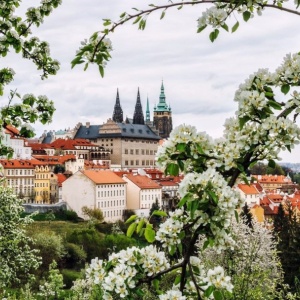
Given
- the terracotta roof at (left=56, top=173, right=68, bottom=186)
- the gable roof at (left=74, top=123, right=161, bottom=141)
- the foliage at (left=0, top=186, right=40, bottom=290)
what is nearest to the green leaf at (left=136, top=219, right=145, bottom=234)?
the foliage at (left=0, top=186, right=40, bottom=290)

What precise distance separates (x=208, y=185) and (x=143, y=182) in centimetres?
7764

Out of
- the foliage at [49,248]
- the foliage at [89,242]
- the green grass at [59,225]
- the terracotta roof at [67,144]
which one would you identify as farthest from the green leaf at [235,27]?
the terracotta roof at [67,144]

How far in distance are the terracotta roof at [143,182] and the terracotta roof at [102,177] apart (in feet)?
6.84

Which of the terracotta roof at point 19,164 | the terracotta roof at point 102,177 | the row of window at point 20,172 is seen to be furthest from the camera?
the row of window at point 20,172

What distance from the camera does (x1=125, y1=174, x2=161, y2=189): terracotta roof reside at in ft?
255

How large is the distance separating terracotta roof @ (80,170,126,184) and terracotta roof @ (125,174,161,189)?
6.84 feet

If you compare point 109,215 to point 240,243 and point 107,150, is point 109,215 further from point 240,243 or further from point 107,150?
point 240,243

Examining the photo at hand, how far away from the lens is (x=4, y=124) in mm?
4879

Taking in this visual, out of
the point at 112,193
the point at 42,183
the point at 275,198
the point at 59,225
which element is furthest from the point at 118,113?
the point at 59,225

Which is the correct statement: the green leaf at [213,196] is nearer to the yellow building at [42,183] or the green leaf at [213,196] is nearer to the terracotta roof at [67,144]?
the yellow building at [42,183]

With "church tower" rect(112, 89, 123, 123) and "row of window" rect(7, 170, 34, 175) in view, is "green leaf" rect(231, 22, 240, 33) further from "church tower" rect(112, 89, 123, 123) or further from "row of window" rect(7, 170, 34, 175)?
"church tower" rect(112, 89, 123, 123)

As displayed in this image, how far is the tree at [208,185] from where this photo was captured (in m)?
2.12

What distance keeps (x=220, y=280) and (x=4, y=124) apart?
3.15 m

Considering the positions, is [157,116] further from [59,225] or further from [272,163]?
[272,163]
